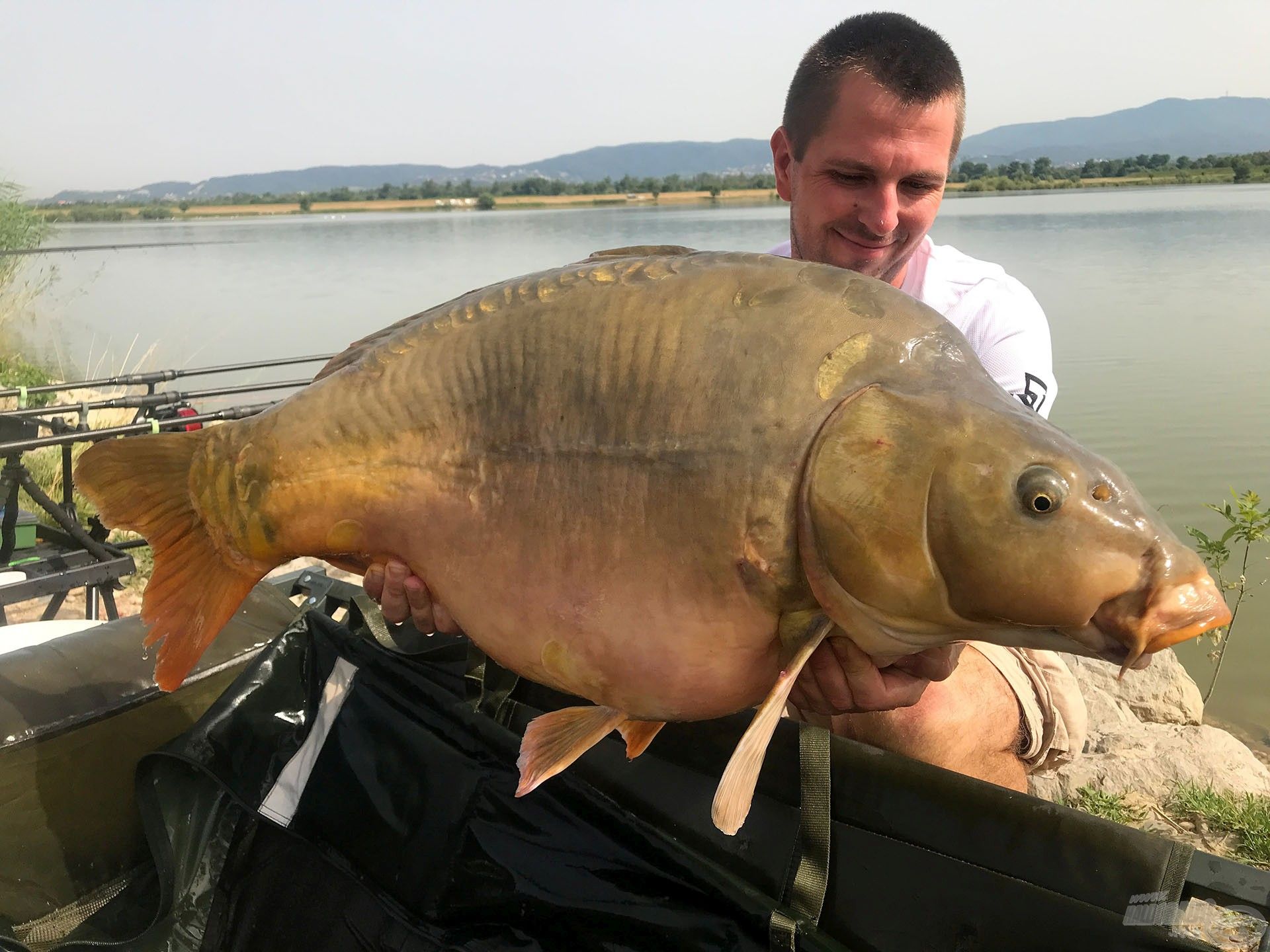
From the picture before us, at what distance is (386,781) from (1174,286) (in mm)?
12113

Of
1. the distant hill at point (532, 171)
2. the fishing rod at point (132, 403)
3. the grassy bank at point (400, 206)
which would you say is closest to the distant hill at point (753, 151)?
the distant hill at point (532, 171)

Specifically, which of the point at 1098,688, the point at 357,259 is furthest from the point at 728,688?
the point at 357,259

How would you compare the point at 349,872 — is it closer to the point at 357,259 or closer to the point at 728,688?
the point at 728,688

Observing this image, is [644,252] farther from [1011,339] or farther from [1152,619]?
[1011,339]

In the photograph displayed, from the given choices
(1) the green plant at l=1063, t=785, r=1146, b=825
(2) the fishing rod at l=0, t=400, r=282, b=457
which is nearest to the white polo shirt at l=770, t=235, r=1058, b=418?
(1) the green plant at l=1063, t=785, r=1146, b=825

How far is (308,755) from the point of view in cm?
171

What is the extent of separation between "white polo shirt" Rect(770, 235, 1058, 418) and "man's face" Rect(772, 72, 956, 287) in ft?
0.34

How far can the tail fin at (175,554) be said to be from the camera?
126 centimetres

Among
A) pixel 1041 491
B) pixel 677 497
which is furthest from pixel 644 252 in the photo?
pixel 1041 491

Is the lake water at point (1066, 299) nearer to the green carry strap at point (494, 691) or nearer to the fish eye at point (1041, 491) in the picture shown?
the green carry strap at point (494, 691)

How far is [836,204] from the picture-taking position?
183cm

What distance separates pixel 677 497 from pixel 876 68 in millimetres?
1205

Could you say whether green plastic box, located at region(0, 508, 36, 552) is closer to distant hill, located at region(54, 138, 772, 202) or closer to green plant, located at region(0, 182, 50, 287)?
green plant, located at region(0, 182, 50, 287)

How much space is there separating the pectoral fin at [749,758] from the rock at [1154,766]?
136cm
